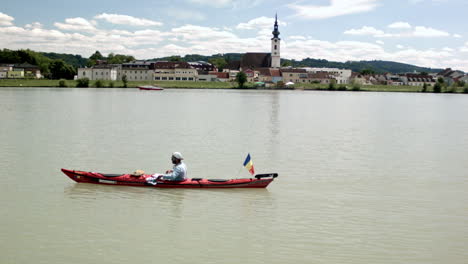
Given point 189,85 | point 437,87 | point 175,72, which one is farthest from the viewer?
point 175,72

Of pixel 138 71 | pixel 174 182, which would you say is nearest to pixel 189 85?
pixel 138 71

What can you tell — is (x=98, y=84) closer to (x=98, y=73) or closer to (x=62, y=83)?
(x=62, y=83)

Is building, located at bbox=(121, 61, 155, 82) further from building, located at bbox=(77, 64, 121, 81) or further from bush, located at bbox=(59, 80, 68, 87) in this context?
bush, located at bbox=(59, 80, 68, 87)

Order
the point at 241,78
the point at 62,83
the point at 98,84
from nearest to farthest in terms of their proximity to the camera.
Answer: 1. the point at 62,83
2. the point at 98,84
3. the point at 241,78

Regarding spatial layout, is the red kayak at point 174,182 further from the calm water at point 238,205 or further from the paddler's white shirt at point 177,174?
the calm water at point 238,205

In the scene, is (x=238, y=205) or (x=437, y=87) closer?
(x=238, y=205)

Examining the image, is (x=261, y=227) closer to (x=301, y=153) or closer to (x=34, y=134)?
(x=301, y=153)

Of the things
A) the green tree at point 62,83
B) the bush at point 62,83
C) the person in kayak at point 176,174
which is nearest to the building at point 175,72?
the green tree at point 62,83

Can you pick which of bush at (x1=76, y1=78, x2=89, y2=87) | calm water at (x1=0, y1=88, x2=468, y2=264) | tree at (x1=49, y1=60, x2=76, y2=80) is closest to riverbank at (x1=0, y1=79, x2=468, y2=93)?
bush at (x1=76, y1=78, x2=89, y2=87)


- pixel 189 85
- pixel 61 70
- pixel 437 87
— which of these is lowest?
pixel 189 85

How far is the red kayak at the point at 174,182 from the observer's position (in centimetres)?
1788

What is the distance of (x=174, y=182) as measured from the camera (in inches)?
705

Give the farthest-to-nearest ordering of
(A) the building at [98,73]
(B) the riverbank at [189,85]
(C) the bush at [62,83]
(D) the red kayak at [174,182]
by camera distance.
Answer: (A) the building at [98,73] < (B) the riverbank at [189,85] < (C) the bush at [62,83] < (D) the red kayak at [174,182]

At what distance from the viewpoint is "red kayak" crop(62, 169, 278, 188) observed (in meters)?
17.9
